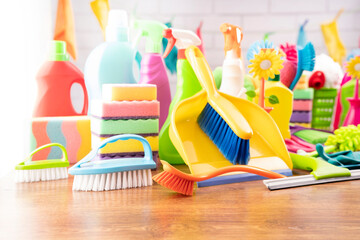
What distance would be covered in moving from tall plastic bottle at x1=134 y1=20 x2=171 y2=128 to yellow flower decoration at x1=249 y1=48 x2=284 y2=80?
0.22 metres

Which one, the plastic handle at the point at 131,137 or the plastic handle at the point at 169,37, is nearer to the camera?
the plastic handle at the point at 131,137

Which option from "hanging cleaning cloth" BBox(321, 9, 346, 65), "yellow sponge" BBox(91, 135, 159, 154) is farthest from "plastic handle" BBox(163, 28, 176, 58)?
"hanging cleaning cloth" BBox(321, 9, 346, 65)

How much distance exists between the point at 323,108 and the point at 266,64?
44cm

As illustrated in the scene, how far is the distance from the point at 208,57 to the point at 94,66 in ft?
1.66

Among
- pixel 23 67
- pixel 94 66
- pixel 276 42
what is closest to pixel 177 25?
pixel 276 42

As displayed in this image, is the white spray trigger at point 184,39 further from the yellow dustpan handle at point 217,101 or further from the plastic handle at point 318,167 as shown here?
the plastic handle at point 318,167

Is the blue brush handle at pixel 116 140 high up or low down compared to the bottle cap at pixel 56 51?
down

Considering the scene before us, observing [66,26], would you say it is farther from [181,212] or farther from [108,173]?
[181,212]

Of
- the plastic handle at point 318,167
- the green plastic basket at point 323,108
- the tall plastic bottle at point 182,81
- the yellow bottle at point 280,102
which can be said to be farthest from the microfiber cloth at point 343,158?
the green plastic basket at point 323,108

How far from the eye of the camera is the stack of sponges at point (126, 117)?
777mm

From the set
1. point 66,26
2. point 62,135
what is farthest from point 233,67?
point 66,26

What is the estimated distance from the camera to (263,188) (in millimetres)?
703

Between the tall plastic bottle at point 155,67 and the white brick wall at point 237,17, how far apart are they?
1.18 ft

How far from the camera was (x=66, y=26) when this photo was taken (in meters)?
1.27
